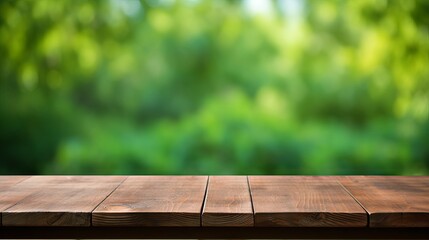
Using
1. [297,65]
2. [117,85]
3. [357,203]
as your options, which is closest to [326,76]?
[297,65]

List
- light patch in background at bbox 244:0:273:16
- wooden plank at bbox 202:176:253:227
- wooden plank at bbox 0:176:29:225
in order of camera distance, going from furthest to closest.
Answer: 1. light patch in background at bbox 244:0:273:16
2. wooden plank at bbox 0:176:29:225
3. wooden plank at bbox 202:176:253:227

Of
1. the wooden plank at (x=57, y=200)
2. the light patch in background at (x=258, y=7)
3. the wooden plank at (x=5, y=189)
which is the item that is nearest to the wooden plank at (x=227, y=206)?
the wooden plank at (x=57, y=200)

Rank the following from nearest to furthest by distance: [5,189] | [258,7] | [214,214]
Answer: [214,214] → [5,189] → [258,7]

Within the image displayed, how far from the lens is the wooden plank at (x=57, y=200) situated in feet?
5.03

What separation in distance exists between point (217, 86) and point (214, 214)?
4.59ft

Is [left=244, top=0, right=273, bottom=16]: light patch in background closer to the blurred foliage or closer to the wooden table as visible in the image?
the blurred foliage

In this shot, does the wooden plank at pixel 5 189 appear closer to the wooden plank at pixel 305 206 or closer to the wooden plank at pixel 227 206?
the wooden plank at pixel 227 206

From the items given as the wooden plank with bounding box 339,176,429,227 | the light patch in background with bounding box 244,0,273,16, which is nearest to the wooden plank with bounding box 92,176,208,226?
the wooden plank with bounding box 339,176,429,227

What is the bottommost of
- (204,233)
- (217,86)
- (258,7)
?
(204,233)

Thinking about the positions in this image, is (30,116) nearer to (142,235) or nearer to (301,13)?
(301,13)

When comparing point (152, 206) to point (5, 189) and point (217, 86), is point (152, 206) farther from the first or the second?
point (217, 86)

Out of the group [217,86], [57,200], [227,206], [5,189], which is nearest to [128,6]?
[217,86]

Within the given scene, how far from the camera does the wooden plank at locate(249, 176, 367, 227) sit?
1.52 metres

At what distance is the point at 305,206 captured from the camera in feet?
5.26
